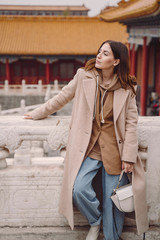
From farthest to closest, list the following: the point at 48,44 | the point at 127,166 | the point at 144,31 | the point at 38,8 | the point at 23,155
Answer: the point at 38,8
the point at 48,44
the point at 144,31
the point at 23,155
the point at 127,166

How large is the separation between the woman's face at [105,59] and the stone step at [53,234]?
1128mm

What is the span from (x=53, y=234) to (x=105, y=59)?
1.23 metres

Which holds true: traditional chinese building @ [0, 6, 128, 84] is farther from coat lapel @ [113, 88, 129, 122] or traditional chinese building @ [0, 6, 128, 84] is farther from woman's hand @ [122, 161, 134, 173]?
woman's hand @ [122, 161, 134, 173]

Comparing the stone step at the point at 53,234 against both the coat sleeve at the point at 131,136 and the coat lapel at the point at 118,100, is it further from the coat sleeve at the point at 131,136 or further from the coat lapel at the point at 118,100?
the coat lapel at the point at 118,100

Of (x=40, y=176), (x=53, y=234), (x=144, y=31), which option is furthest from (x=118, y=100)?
(x=144, y=31)

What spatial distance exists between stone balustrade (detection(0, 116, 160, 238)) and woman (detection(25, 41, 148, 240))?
0.58 ft

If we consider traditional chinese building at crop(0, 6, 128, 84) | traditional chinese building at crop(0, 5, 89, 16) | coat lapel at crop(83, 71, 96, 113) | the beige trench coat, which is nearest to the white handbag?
the beige trench coat

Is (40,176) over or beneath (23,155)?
over

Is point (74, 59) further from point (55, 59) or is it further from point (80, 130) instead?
point (80, 130)

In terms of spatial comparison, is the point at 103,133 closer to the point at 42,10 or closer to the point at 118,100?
the point at 118,100

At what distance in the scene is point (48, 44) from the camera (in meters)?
19.6

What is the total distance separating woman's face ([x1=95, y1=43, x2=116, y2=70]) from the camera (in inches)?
77.2

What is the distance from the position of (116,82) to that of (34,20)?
2043cm

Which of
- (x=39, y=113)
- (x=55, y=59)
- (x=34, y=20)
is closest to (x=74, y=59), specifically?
(x=55, y=59)
